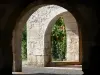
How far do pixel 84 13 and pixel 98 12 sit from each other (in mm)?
291

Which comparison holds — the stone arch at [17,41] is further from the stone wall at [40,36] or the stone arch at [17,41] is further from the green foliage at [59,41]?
the green foliage at [59,41]

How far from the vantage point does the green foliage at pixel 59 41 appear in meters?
18.8

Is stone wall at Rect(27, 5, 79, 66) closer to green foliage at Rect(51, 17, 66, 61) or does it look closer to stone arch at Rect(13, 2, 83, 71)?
stone arch at Rect(13, 2, 83, 71)

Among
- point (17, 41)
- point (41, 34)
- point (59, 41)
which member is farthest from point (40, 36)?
point (59, 41)

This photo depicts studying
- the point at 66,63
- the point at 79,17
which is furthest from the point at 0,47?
the point at 66,63

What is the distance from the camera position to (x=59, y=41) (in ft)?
61.9

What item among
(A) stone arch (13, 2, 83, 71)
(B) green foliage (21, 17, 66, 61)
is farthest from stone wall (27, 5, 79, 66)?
(B) green foliage (21, 17, 66, 61)

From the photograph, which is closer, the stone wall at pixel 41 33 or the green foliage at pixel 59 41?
the stone wall at pixel 41 33

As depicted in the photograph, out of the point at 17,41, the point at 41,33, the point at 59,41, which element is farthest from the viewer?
the point at 59,41

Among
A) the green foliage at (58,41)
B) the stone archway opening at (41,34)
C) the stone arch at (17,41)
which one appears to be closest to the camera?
the stone arch at (17,41)

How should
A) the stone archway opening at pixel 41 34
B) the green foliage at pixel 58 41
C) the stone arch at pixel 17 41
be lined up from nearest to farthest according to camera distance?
the stone arch at pixel 17 41
the stone archway opening at pixel 41 34
the green foliage at pixel 58 41

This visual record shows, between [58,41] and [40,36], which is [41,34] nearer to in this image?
[40,36]

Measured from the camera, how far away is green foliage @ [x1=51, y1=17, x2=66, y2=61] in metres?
18.8

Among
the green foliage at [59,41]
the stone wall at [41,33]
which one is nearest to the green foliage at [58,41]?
the green foliage at [59,41]
